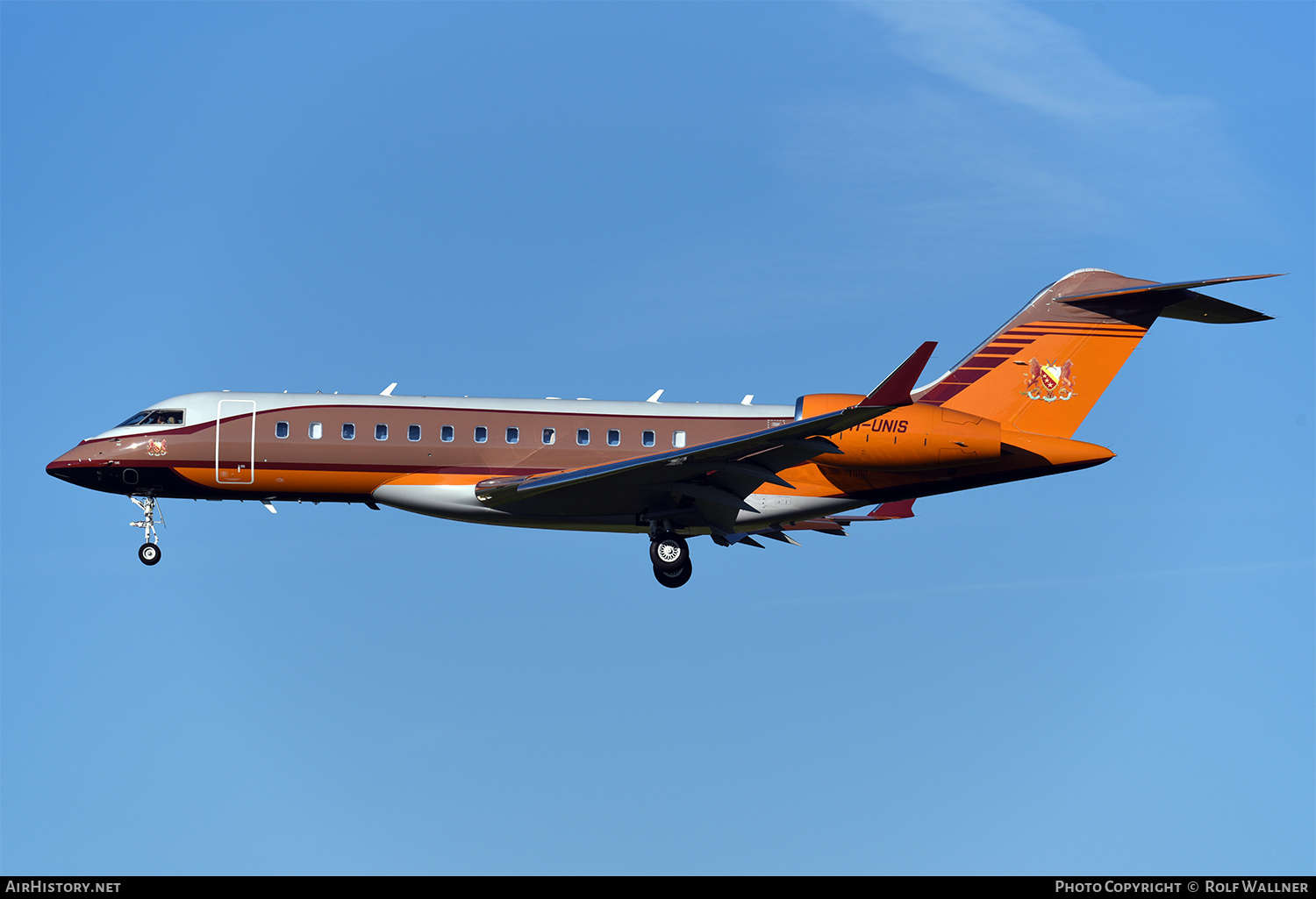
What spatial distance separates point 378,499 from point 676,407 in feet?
19.6

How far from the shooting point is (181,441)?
91.5 ft

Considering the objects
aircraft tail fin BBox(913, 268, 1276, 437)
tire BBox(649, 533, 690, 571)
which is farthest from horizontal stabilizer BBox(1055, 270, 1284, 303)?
tire BBox(649, 533, 690, 571)

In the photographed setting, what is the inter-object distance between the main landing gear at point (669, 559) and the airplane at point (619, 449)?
0.10 feet

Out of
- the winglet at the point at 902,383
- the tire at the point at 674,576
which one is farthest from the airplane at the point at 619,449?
the winglet at the point at 902,383

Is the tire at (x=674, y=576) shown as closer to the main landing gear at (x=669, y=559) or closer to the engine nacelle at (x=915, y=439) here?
the main landing gear at (x=669, y=559)

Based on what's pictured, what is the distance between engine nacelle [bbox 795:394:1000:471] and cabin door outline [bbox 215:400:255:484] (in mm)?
10450

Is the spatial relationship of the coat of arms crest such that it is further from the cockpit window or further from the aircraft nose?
the aircraft nose

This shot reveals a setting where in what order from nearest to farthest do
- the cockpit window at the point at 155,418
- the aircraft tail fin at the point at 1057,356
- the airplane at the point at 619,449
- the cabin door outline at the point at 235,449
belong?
the airplane at the point at 619,449 < the cabin door outline at the point at 235,449 < the cockpit window at the point at 155,418 < the aircraft tail fin at the point at 1057,356

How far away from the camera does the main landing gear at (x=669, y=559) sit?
2777cm
